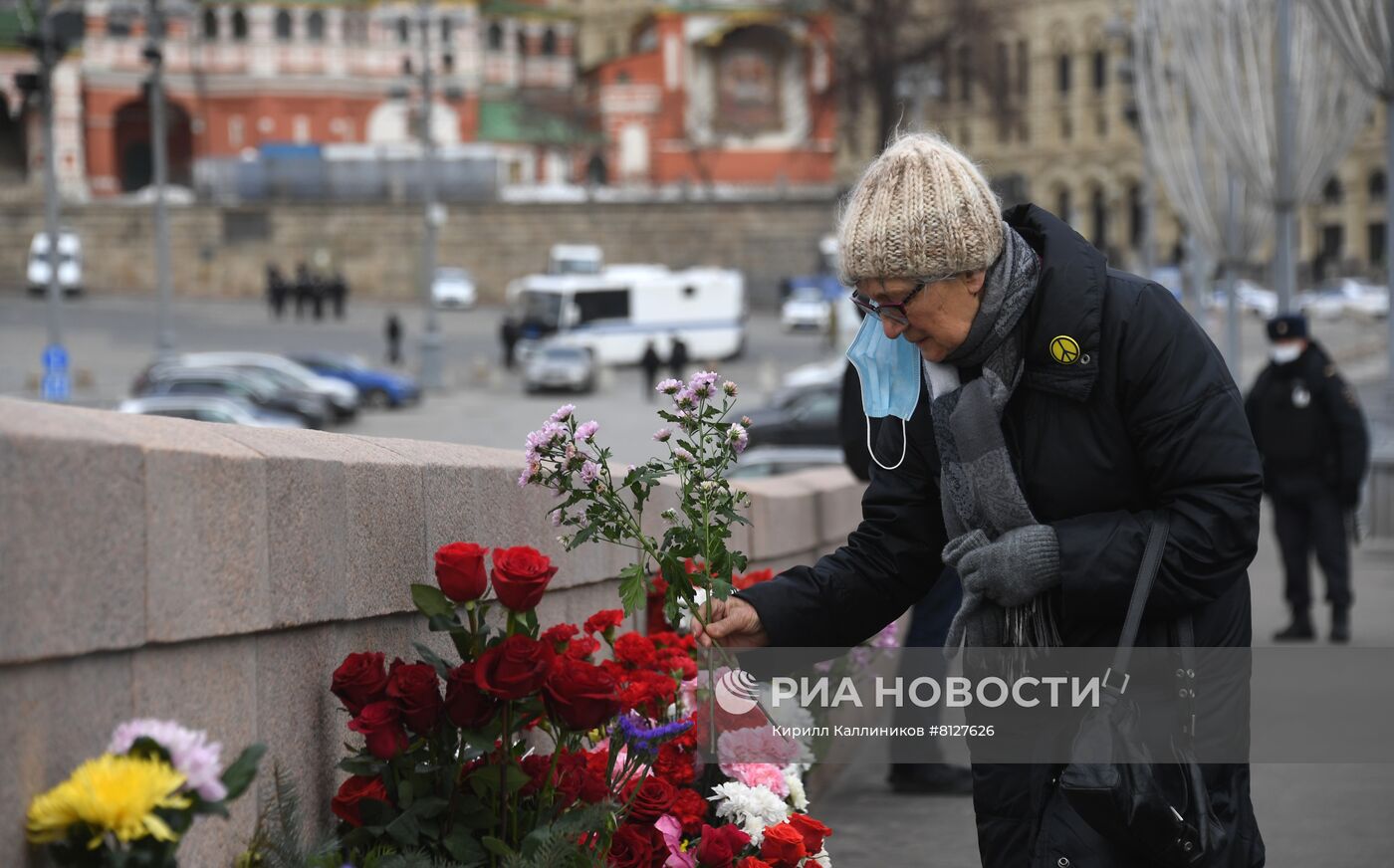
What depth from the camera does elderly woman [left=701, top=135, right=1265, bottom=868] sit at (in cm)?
345

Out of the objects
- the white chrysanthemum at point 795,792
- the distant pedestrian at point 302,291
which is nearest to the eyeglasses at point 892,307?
the white chrysanthemum at point 795,792

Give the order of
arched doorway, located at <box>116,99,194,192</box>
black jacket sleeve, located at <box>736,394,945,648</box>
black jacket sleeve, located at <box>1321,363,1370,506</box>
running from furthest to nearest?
arched doorway, located at <box>116,99,194,192</box> → black jacket sleeve, located at <box>1321,363,1370,506</box> → black jacket sleeve, located at <box>736,394,945,648</box>

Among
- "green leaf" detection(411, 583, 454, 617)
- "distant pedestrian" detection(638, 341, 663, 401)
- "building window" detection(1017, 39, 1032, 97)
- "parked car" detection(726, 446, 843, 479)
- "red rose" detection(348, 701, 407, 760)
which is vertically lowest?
"distant pedestrian" detection(638, 341, 663, 401)

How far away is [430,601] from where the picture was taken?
3762 mm

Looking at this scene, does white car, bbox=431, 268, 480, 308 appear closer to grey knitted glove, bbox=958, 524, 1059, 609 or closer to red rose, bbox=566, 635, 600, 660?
red rose, bbox=566, 635, 600, 660

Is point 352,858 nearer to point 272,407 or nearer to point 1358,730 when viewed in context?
point 1358,730

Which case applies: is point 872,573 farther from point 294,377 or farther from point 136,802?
point 294,377

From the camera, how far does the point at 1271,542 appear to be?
18578 millimetres

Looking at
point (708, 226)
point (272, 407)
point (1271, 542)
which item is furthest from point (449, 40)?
point (1271, 542)

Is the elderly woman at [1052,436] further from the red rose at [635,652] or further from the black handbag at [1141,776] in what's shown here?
the red rose at [635,652]

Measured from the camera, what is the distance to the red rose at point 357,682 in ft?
12.0

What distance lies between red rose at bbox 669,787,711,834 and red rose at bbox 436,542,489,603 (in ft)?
2.60

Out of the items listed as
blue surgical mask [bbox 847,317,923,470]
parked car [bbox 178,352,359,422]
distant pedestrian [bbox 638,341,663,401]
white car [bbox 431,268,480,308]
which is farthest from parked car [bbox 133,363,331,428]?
white car [bbox 431,268,480,308]

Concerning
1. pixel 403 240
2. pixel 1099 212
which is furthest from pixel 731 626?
pixel 1099 212
